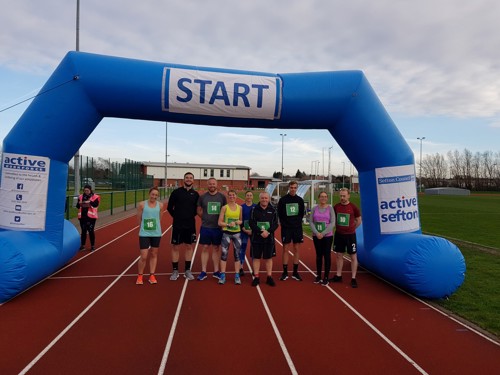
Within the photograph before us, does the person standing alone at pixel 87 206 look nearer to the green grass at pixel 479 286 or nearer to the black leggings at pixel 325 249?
the black leggings at pixel 325 249

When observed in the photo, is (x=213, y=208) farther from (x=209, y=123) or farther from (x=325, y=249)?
(x=325, y=249)

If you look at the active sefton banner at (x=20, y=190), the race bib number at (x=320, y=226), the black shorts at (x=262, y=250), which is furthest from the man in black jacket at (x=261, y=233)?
the active sefton banner at (x=20, y=190)

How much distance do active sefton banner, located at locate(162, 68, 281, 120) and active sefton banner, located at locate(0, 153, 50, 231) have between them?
2.43 metres

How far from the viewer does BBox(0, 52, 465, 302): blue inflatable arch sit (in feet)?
17.9

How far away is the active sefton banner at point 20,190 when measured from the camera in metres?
5.60

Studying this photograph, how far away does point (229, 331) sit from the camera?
164 inches

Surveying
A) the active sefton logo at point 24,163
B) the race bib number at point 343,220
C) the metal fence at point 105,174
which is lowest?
the race bib number at point 343,220

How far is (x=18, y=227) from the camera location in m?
5.62

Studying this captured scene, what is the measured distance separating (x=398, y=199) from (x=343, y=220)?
3.55ft

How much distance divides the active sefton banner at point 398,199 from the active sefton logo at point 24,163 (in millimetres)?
6003

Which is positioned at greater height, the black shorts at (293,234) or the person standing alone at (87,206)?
the person standing alone at (87,206)

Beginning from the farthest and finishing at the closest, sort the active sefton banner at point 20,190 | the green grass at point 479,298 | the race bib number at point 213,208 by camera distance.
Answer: the race bib number at point 213,208
the active sefton banner at point 20,190
the green grass at point 479,298

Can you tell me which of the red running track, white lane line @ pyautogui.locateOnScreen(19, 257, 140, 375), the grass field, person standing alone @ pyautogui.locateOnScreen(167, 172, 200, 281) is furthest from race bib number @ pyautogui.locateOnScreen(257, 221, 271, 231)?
the grass field

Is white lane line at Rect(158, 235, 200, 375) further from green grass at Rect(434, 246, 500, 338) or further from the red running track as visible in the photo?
green grass at Rect(434, 246, 500, 338)
